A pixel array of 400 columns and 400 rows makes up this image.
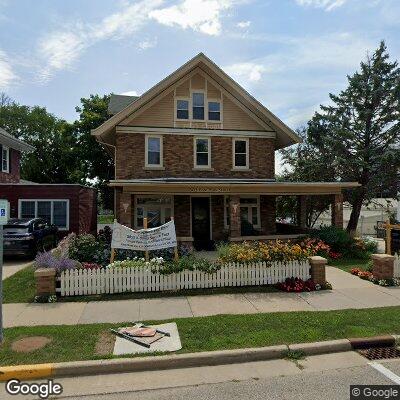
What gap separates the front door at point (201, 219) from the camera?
18.8m

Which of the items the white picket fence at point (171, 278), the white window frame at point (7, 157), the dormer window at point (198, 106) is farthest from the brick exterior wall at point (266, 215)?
the white window frame at point (7, 157)

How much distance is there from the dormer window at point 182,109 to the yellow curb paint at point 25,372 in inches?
595

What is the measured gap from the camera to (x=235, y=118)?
19.3 meters

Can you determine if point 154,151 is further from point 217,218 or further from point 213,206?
point 217,218

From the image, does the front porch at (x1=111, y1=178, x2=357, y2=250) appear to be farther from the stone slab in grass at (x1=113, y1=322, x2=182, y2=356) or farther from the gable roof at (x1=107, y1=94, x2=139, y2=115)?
the stone slab in grass at (x1=113, y1=322, x2=182, y2=356)

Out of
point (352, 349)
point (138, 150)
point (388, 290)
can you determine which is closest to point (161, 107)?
point (138, 150)

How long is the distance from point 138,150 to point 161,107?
254 cm

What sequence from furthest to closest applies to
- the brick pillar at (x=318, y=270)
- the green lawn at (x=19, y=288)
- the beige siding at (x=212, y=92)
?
the beige siding at (x=212, y=92)
the brick pillar at (x=318, y=270)
the green lawn at (x=19, y=288)

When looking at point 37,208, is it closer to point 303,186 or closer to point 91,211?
point 91,211

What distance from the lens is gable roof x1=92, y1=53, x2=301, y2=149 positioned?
Result: 1752 cm

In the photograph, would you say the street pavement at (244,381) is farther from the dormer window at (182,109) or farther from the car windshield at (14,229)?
the dormer window at (182,109)

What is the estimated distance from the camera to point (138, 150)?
18.2 meters

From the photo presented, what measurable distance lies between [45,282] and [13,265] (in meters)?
6.09

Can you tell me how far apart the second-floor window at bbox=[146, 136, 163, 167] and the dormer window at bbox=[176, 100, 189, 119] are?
5.34ft
